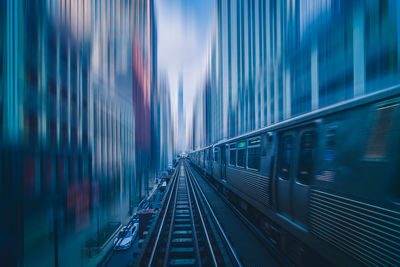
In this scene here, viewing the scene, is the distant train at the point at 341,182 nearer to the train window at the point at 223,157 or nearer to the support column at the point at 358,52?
the support column at the point at 358,52

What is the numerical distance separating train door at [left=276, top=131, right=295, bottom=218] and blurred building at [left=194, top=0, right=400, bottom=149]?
3.45ft

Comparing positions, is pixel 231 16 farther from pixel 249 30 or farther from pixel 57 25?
pixel 57 25

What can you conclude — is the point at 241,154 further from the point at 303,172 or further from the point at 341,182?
the point at 341,182

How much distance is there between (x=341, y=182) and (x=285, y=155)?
1.27 metres

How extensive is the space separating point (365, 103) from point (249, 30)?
9.92 meters

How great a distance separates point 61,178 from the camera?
7.23 ft

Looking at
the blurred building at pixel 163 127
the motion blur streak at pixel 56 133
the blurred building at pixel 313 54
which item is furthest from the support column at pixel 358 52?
the blurred building at pixel 163 127

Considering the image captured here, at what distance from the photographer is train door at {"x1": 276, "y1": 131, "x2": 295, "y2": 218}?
9.74 ft

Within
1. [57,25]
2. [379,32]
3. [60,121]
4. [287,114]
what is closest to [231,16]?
[287,114]

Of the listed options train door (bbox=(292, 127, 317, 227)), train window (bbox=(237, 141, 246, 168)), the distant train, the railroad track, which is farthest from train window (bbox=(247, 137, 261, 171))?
the railroad track

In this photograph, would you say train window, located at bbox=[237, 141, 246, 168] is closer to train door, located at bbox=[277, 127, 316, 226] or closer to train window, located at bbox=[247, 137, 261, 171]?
train window, located at bbox=[247, 137, 261, 171]

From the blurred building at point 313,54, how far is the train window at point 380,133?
892 mm

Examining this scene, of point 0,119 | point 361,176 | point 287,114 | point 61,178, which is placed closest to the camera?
point 0,119

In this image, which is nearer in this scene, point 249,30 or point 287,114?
point 287,114
